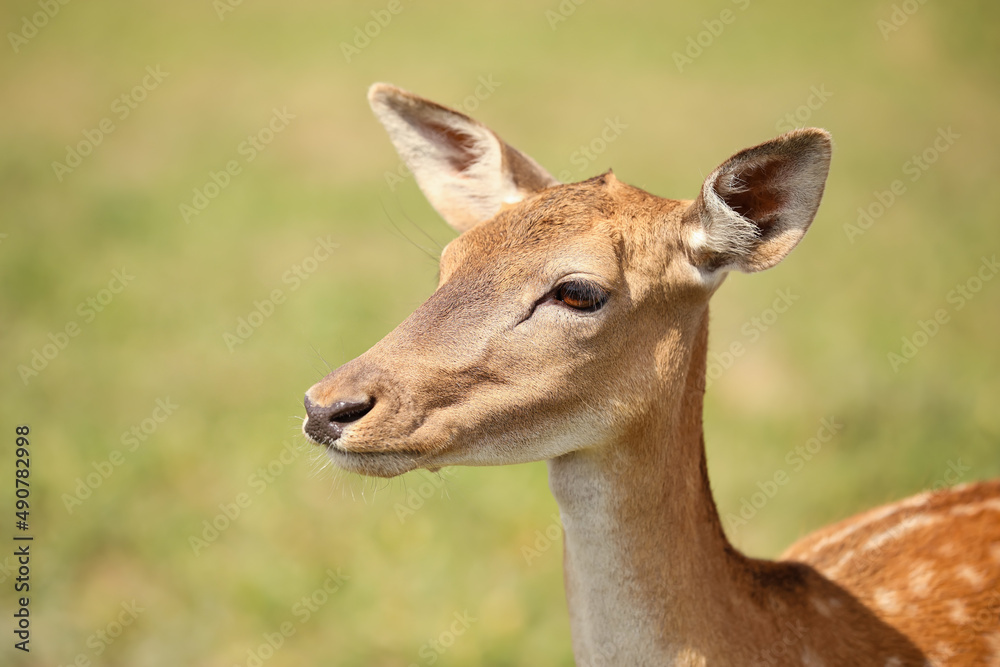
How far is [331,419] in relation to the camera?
2.49 meters

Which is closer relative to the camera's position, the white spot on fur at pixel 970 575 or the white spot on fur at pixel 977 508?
the white spot on fur at pixel 970 575

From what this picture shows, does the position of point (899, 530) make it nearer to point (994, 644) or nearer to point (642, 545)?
point (994, 644)

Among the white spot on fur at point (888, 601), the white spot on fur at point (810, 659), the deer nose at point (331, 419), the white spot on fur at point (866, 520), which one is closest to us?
the deer nose at point (331, 419)

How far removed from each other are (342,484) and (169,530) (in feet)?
3.58

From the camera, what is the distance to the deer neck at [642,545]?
2766mm

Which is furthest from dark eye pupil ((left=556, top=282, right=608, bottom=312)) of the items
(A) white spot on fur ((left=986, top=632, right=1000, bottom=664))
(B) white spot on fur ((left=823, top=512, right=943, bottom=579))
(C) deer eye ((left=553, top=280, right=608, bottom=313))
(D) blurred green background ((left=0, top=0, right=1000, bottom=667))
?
(D) blurred green background ((left=0, top=0, right=1000, bottom=667))

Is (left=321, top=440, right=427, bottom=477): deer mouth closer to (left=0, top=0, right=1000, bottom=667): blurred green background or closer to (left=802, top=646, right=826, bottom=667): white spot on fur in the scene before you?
(left=802, top=646, right=826, bottom=667): white spot on fur

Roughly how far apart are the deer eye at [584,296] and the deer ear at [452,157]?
0.82 metres

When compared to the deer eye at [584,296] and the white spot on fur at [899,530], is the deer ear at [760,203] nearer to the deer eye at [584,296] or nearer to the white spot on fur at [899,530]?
the deer eye at [584,296]

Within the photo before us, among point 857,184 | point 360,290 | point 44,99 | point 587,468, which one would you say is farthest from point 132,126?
point 587,468

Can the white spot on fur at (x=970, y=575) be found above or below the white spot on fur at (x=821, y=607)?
above

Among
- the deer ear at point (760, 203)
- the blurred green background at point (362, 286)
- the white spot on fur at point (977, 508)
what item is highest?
the deer ear at point (760, 203)

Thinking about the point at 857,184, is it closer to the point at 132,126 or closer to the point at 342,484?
the point at 342,484

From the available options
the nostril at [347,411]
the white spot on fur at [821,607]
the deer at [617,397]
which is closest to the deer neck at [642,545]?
the deer at [617,397]
